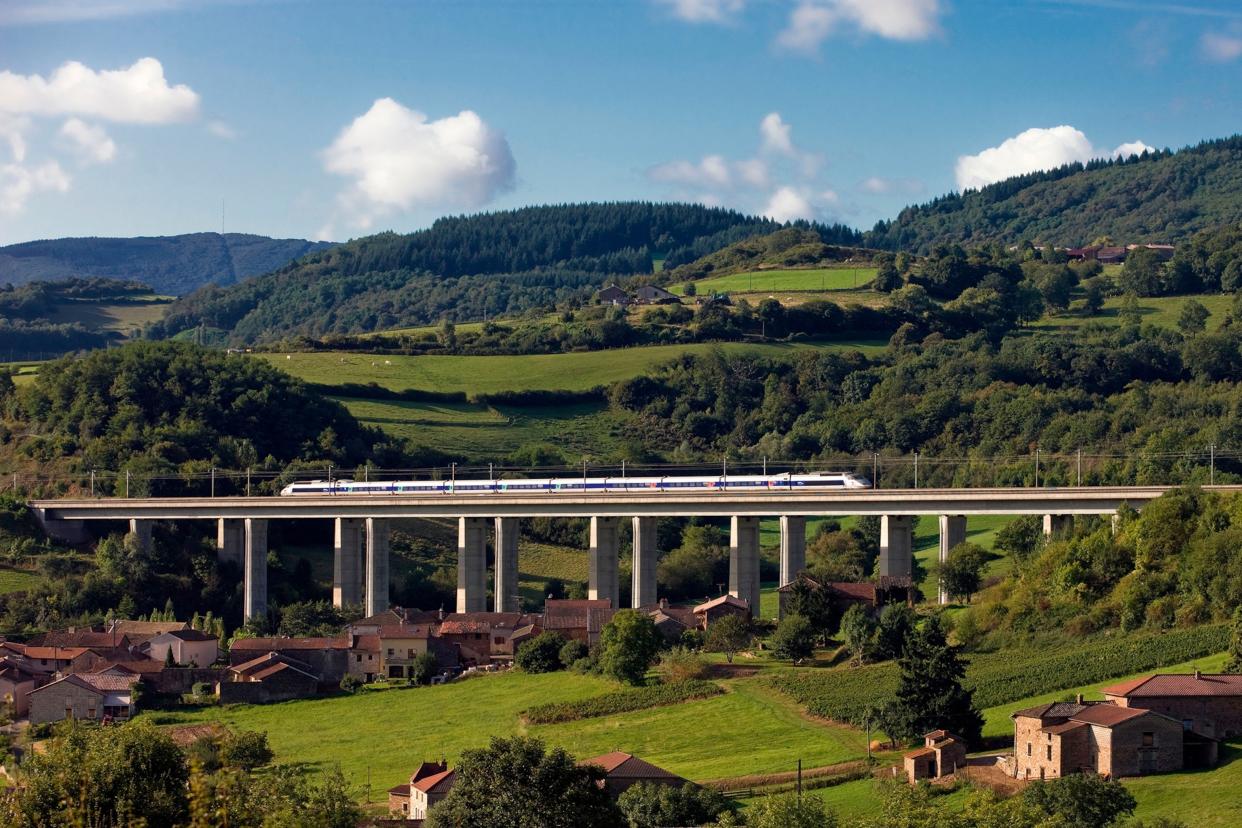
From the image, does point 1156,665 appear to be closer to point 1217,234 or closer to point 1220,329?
point 1220,329

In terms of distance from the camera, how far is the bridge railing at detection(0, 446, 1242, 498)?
365 feet

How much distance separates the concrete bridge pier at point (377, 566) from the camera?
102812 millimetres

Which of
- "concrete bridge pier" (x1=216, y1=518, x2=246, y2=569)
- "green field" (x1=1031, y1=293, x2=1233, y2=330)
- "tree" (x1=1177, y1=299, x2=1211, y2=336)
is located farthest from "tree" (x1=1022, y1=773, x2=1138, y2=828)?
"green field" (x1=1031, y1=293, x2=1233, y2=330)

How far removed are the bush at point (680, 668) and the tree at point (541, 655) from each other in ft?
16.4

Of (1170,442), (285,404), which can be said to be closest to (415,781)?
(1170,442)

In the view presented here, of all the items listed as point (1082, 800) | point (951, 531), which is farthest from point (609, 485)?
point (1082, 800)

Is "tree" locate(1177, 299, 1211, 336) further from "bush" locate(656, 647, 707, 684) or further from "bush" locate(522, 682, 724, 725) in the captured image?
"bush" locate(522, 682, 724, 725)

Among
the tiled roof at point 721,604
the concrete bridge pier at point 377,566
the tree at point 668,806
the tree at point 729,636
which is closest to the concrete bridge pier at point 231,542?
the concrete bridge pier at point 377,566

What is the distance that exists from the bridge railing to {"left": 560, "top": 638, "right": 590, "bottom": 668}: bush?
27351 millimetres

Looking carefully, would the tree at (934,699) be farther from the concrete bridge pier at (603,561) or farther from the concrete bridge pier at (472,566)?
the concrete bridge pier at (472,566)

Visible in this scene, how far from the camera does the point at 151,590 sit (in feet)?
344

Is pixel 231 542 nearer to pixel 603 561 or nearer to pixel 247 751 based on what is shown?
pixel 603 561

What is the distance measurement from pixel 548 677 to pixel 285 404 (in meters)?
60.9

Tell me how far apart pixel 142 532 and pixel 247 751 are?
4967 cm
